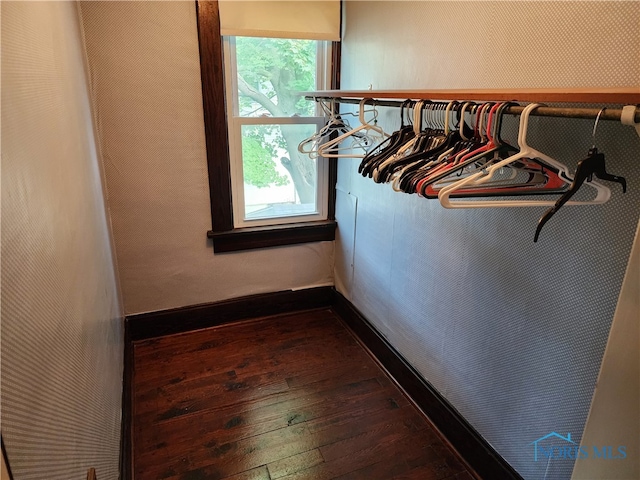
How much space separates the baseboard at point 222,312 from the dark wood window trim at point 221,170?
0.37 m

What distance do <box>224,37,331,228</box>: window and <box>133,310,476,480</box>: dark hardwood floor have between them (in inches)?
31.8

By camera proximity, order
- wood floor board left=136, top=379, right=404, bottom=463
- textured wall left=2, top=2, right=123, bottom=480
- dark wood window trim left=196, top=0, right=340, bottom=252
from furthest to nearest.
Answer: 1. dark wood window trim left=196, top=0, right=340, bottom=252
2. wood floor board left=136, top=379, right=404, bottom=463
3. textured wall left=2, top=2, right=123, bottom=480

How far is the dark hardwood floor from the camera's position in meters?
1.78

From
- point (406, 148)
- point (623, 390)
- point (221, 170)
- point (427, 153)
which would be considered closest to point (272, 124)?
point (221, 170)

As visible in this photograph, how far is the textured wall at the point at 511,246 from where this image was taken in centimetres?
115

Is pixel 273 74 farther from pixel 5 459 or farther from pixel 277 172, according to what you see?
pixel 5 459

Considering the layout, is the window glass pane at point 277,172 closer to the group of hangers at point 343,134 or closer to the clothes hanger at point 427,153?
the group of hangers at point 343,134

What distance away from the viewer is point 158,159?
2.37 meters

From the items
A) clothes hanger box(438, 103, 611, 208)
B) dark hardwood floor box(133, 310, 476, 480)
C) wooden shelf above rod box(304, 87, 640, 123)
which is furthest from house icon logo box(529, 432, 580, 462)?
wooden shelf above rod box(304, 87, 640, 123)

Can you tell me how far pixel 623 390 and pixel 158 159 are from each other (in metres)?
2.25

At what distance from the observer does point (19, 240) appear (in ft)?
2.35

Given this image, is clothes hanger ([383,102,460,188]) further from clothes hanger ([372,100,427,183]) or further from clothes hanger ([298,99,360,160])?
clothes hanger ([298,99,360,160])

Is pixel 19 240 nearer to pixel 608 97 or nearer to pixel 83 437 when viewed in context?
pixel 83 437

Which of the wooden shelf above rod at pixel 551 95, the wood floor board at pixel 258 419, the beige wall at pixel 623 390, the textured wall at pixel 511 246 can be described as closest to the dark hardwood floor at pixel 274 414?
the wood floor board at pixel 258 419
